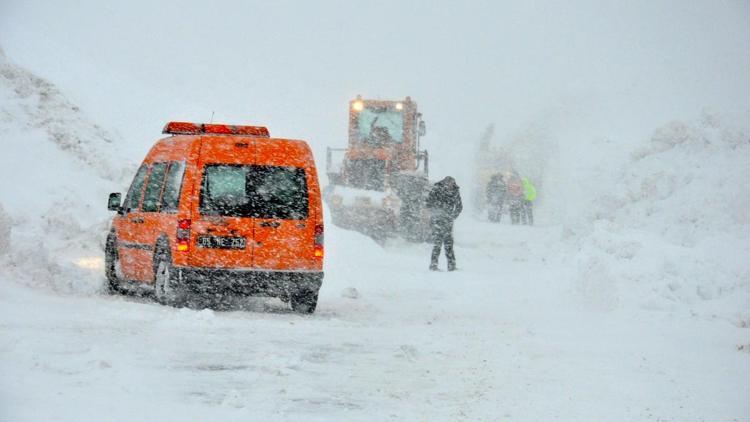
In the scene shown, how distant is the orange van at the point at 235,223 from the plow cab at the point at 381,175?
14.0 m

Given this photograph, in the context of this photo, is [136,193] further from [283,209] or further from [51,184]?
[51,184]

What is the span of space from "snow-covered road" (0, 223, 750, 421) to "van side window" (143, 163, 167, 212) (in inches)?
46.9

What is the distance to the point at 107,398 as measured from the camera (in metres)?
6.22

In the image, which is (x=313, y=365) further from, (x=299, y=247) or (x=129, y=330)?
(x=299, y=247)

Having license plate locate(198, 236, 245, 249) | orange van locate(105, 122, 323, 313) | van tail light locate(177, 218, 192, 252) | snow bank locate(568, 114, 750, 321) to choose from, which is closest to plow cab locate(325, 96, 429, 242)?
snow bank locate(568, 114, 750, 321)

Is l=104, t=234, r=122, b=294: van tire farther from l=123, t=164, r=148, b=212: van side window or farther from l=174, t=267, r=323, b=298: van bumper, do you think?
l=174, t=267, r=323, b=298: van bumper

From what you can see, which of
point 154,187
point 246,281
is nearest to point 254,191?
point 246,281

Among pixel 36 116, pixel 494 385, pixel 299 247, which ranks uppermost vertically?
pixel 36 116

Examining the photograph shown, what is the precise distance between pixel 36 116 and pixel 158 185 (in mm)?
7820

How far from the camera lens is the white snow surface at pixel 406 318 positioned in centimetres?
679

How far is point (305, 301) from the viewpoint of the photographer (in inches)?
468

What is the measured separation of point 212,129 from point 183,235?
1816 millimetres

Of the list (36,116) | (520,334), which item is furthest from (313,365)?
(36,116)

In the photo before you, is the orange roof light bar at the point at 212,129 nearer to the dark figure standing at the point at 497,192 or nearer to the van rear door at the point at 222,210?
the van rear door at the point at 222,210
